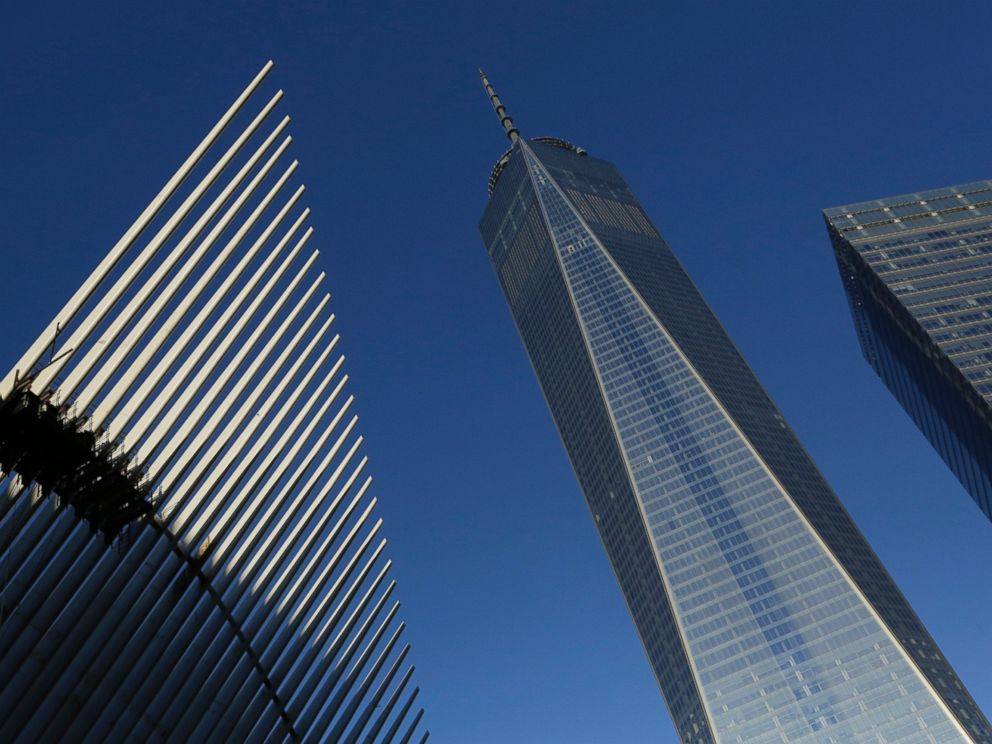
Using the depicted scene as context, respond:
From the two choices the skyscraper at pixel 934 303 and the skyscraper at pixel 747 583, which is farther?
the skyscraper at pixel 747 583

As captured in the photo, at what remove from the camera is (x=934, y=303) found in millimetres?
149500

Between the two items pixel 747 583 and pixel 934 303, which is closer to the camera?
pixel 934 303

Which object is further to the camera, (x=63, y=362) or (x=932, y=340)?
(x=932, y=340)

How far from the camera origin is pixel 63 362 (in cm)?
2725

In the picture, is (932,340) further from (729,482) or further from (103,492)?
(103,492)

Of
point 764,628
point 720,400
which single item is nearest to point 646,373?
point 720,400

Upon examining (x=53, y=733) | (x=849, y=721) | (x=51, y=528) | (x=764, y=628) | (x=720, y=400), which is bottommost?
(x=53, y=733)

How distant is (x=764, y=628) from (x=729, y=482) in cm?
2899

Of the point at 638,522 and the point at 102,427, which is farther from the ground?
the point at 638,522

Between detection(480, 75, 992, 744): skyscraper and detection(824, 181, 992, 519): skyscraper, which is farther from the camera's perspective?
detection(480, 75, 992, 744): skyscraper

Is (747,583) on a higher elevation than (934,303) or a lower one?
lower

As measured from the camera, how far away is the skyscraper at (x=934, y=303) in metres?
142

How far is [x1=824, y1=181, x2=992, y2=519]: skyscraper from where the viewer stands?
14175cm

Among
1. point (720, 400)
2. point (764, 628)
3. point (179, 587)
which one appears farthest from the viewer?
point (720, 400)
